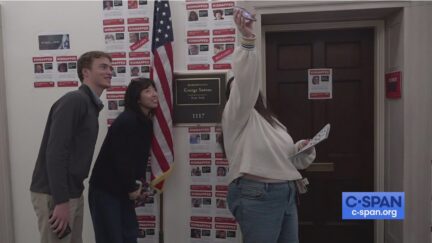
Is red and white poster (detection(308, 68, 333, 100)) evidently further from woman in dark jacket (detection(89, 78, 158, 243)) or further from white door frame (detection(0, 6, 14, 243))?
white door frame (detection(0, 6, 14, 243))

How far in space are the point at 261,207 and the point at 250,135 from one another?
1.11 feet

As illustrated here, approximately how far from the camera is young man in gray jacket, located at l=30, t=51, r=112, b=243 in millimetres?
1870

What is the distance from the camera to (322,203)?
3.04 meters

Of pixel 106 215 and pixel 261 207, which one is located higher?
pixel 261 207

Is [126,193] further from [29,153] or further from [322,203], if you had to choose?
[322,203]

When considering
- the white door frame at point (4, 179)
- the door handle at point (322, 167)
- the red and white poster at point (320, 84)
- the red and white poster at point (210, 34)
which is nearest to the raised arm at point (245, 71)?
the red and white poster at point (210, 34)

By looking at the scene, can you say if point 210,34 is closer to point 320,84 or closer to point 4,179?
point 320,84

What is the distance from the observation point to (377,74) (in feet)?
9.55

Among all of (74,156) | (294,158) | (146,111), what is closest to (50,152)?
(74,156)

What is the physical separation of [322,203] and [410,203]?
681 mm

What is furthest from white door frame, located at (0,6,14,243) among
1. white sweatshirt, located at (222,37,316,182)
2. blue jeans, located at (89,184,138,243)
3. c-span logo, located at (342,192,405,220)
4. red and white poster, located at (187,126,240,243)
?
c-span logo, located at (342,192,405,220)

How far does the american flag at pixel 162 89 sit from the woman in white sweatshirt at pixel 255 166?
941mm

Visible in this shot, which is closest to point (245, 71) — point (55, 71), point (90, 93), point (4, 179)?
point (90, 93)

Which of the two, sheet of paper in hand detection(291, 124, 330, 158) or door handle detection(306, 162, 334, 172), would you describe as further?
door handle detection(306, 162, 334, 172)
